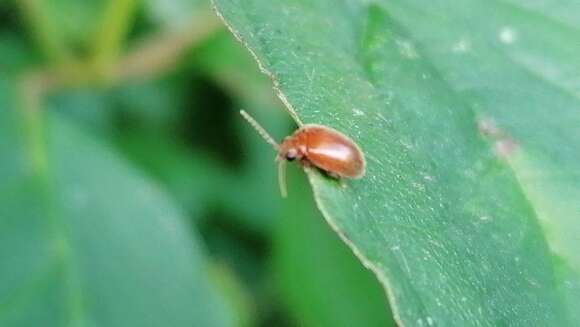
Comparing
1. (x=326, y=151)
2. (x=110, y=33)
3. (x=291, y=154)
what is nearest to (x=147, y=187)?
(x=110, y=33)

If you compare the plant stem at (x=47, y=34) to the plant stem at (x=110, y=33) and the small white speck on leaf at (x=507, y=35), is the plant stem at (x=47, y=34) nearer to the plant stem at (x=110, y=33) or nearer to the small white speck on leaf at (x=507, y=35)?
the plant stem at (x=110, y=33)

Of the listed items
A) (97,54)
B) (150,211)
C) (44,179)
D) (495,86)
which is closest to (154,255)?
(150,211)

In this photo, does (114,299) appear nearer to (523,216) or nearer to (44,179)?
(44,179)

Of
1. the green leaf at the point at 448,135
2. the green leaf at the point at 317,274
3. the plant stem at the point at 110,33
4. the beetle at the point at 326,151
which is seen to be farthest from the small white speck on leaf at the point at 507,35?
the green leaf at the point at 317,274

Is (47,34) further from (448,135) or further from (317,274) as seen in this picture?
(448,135)

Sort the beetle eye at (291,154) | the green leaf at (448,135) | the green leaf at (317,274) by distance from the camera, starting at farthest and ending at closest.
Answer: the green leaf at (317,274) → the beetle eye at (291,154) → the green leaf at (448,135)

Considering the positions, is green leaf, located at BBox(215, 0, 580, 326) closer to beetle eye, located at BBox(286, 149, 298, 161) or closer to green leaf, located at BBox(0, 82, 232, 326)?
beetle eye, located at BBox(286, 149, 298, 161)
